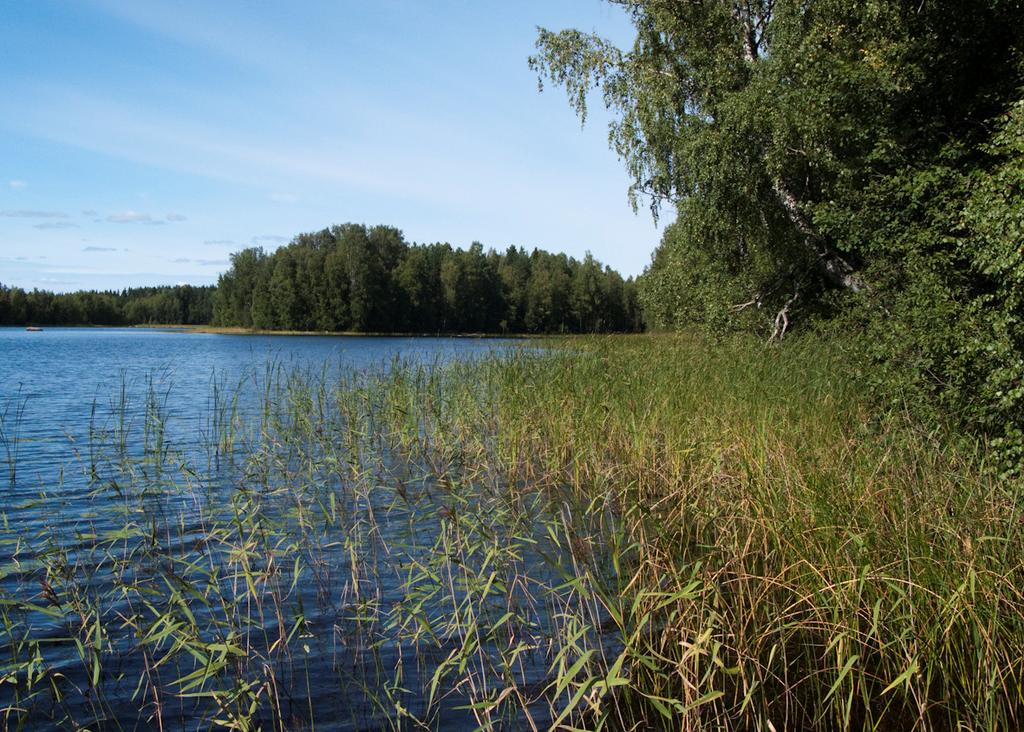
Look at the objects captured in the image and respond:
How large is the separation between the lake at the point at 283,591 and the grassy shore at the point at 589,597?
0.03 m

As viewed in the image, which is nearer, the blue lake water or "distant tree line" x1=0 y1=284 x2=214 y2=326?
the blue lake water

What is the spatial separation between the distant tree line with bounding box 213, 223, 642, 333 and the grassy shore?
58.1m

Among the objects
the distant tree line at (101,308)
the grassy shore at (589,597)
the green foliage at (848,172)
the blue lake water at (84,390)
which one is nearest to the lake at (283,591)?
the grassy shore at (589,597)

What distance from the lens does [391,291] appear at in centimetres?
7294

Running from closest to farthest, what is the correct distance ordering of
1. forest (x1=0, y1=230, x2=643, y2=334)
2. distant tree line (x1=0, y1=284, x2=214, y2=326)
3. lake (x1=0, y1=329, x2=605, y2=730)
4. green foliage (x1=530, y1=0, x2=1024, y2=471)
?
lake (x1=0, y1=329, x2=605, y2=730) → green foliage (x1=530, y1=0, x2=1024, y2=471) → forest (x1=0, y1=230, x2=643, y2=334) → distant tree line (x1=0, y1=284, x2=214, y2=326)

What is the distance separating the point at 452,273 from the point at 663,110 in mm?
60626

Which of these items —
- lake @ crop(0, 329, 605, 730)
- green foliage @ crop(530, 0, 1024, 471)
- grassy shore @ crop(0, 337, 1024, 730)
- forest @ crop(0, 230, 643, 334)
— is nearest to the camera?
grassy shore @ crop(0, 337, 1024, 730)

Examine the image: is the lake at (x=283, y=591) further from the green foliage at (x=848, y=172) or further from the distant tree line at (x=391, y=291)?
the distant tree line at (x=391, y=291)

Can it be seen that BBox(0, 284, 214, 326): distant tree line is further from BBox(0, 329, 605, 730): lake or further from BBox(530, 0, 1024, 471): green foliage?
BBox(0, 329, 605, 730): lake

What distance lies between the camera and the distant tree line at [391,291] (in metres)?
69.9

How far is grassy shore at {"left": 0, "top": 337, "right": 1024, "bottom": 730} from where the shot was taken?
3178 millimetres

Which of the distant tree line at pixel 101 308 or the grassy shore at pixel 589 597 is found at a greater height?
the distant tree line at pixel 101 308

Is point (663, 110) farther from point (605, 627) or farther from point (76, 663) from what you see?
point (76, 663)

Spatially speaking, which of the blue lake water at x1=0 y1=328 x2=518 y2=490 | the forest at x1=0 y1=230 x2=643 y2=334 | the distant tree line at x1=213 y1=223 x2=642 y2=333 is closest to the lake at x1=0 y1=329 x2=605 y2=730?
the blue lake water at x1=0 y1=328 x2=518 y2=490
